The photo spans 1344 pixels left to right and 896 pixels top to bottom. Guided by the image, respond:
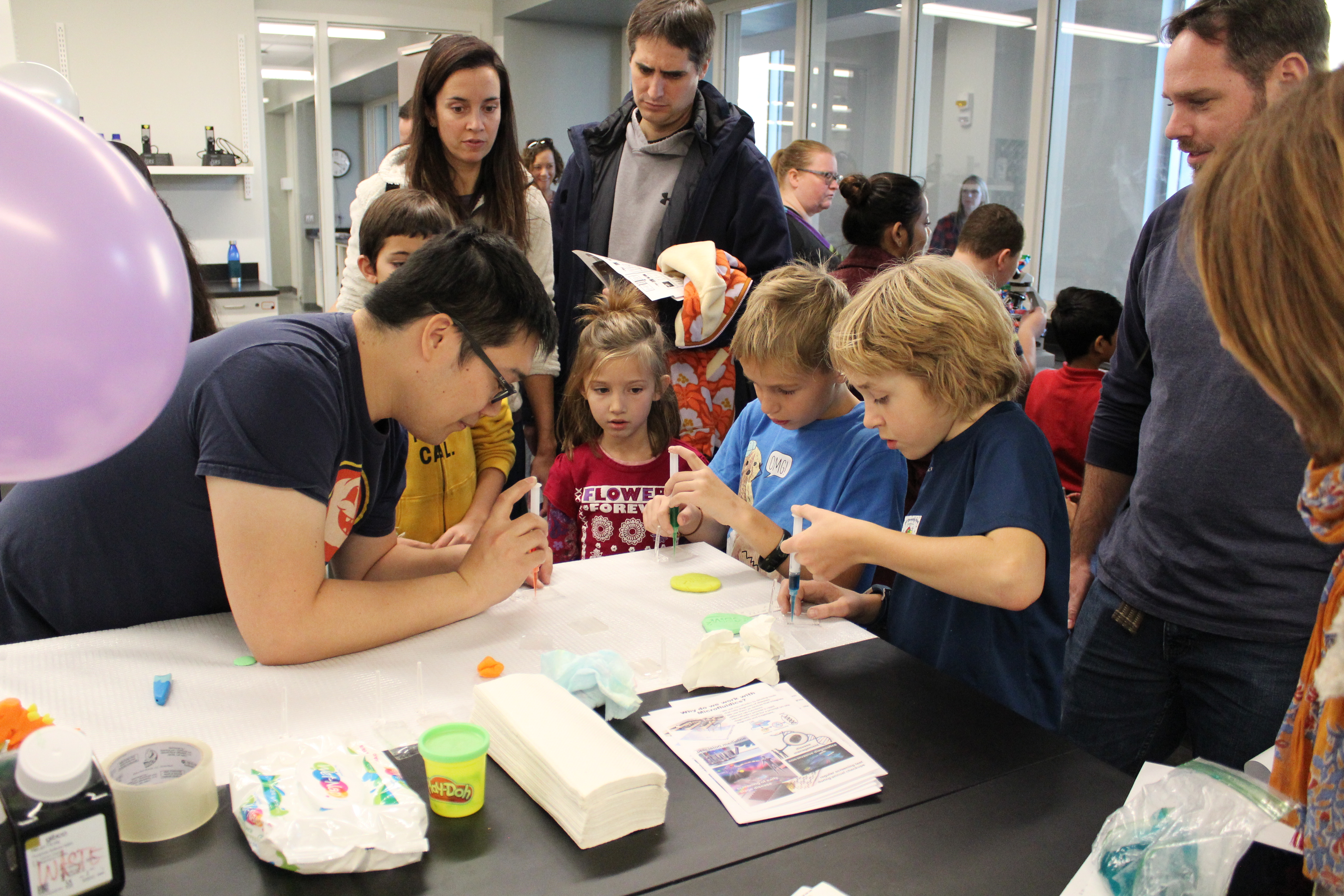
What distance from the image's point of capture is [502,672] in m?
1.26

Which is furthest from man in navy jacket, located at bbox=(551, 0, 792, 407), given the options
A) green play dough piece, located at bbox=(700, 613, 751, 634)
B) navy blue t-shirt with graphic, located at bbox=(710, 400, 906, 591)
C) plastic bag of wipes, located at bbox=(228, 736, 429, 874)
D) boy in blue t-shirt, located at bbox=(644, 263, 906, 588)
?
plastic bag of wipes, located at bbox=(228, 736, 429, 874)

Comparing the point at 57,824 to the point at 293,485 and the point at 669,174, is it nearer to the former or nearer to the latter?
the point at 293,485

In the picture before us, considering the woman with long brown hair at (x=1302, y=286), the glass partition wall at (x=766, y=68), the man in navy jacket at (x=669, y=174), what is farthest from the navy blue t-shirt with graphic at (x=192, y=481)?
the glass partition wall at (x=766, y=68)

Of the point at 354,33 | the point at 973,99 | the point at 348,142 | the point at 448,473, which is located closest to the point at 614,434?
the point at 448,473

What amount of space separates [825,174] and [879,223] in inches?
23.2

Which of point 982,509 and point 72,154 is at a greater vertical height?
point 72,154

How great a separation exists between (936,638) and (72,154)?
127 centimetres

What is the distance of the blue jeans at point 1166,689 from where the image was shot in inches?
55.7

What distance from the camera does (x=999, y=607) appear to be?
1.36 meters

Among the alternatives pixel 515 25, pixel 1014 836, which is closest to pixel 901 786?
pixel 1014 836

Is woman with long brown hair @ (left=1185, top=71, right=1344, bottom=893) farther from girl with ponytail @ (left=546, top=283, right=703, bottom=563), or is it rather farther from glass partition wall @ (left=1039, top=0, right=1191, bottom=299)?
glass partition wall @ (left=1039, top=0, right=1191, bottom=299)

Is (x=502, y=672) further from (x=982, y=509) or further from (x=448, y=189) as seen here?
(x=448, y=189)

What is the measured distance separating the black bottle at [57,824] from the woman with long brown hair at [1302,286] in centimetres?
99

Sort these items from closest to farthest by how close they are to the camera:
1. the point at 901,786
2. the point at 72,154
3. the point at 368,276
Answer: the point at 72,154
the point at 901,786
the point at 368,276
